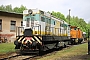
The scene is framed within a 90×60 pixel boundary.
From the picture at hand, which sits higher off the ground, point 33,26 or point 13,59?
point 33,26

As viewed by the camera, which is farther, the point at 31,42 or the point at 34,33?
the point at 34,33

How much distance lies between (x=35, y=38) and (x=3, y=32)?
1932 cm

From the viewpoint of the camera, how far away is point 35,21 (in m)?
16.5

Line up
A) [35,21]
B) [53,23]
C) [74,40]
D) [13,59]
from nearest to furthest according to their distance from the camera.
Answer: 1. [13,59]
2. [35,21]
3. [53,23]
4. [74,40]

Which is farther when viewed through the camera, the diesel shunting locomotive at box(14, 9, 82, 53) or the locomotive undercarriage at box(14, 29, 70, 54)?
the diesel shunting locomotive at box(14, 9, 82, 53)

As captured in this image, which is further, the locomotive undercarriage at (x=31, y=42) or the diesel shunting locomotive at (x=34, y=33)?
the diesel shunting locomotive at (x=34, y=33)

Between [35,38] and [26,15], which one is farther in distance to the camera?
[26,15]

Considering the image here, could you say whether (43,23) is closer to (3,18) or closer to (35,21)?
→ (35,21)

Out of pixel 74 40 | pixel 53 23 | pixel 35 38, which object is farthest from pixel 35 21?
pixel 74 40

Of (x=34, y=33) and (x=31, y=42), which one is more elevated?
(x=34, y=33)

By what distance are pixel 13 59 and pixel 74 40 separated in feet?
68.8

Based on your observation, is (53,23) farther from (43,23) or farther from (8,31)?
(8,31)

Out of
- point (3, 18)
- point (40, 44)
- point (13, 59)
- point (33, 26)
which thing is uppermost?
point (3, 18)

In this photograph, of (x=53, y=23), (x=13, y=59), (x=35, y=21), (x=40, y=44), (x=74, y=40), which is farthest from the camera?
(x=74, y=40)
